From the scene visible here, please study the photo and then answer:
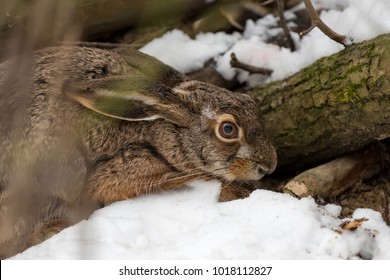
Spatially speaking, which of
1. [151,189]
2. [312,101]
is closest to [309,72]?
[312,101]

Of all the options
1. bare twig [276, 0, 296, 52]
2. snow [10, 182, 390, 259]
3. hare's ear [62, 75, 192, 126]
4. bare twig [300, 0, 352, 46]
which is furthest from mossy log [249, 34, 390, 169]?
hare's ear [62, 75, 192, 126]

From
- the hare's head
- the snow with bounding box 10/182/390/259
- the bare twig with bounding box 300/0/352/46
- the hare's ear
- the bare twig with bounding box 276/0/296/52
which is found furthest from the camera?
the bare twig with bounding box 276/0/296/52

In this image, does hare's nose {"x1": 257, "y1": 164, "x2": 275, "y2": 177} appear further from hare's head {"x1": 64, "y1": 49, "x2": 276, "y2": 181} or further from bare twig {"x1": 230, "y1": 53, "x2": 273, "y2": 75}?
bare twig {"x1": 230, "y1": 53, "x2": 273, "y2": 75}

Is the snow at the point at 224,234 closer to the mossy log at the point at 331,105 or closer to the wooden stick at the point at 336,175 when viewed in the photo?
the wooden stick at the point at 336,175

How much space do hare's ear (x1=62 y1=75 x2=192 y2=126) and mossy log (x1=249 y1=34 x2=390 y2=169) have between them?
39.0 inches

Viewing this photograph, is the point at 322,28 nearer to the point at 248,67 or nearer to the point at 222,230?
the point at 248,67

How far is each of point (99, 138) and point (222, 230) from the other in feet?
3.97

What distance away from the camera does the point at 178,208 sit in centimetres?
421

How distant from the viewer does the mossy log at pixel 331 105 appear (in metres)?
4.54

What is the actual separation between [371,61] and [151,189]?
1707 mm

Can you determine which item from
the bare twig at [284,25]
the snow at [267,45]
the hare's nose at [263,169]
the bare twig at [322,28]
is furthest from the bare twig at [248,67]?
the hare's nose at [263,169]

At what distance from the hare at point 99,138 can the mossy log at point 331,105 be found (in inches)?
19.9

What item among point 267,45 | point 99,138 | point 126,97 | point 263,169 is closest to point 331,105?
point 263,169

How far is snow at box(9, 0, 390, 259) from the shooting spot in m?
3.62
